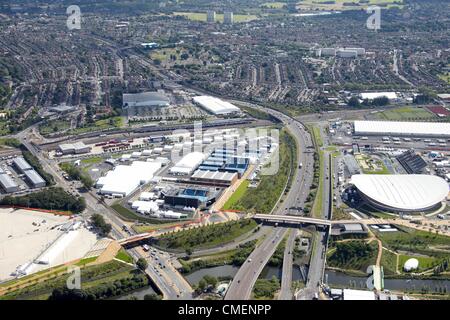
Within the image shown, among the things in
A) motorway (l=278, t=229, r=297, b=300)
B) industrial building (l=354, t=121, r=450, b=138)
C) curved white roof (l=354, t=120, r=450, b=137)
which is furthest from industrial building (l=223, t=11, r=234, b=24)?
motorway (l=278, t=229, r=297, b=300)

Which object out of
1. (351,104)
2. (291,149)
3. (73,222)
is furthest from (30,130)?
(351,104)

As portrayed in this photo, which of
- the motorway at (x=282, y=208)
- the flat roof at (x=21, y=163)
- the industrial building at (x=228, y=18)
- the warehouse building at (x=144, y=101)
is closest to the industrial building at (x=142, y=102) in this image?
the warehouse building at (x=144, y=101)

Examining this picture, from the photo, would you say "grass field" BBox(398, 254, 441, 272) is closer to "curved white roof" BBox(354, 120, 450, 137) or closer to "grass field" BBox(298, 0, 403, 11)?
"curved white roof" BBox(354, 120, 450, 137)

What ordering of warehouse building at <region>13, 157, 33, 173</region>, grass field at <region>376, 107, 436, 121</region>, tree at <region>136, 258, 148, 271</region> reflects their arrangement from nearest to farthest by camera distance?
tree at <region>136, 258, 148, 271</region>, warehouse building at <region>13, 157, 33, 173</region>, grass field at <region>376, 107, 436, 121</region>

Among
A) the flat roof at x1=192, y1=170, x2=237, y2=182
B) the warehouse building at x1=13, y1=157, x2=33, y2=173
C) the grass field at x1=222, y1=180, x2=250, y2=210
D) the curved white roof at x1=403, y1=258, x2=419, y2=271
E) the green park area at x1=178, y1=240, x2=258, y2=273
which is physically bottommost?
the curved white roof at x1=403, y1=258, x2=419, y2=271

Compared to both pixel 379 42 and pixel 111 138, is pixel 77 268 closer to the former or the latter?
pixel 111 138

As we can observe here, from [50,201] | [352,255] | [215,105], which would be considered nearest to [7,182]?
[50,201]

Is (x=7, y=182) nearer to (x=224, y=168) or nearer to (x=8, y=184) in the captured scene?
(x=8, y=184)

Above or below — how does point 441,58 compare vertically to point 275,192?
above
